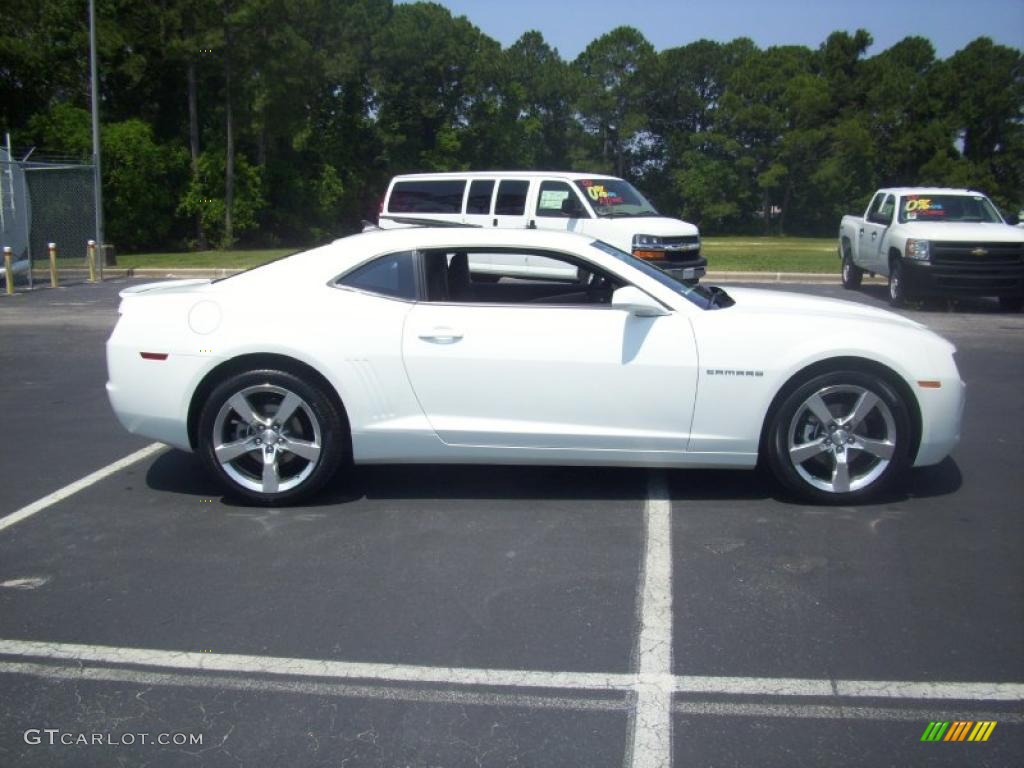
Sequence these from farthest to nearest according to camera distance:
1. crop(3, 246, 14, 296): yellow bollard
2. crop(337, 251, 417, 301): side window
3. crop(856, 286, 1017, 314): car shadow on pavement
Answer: crop(3, 246, 14, 296): yellow bollard < crop(856, 286, 1017, 314): car shadow on pavement < crop(337, 251, 417, 301): side window

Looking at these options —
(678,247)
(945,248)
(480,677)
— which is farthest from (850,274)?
(480,677)

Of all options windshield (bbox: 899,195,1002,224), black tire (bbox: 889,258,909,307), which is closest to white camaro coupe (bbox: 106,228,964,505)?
black tire (bbox: 889,258,909,307)

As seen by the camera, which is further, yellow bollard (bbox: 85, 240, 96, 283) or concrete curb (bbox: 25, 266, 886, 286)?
yellow bollard (bbox: 85, 240, 96, 283)

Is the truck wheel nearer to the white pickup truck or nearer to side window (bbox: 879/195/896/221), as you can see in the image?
the white pickup truck

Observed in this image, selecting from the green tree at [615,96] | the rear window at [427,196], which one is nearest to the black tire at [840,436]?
the rear window at [427,196]

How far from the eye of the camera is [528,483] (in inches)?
237

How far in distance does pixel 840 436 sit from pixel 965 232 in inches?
404

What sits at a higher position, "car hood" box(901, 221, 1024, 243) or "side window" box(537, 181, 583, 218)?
"side window" box(537, 181, 583, 218)

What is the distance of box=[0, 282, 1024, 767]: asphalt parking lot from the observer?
131 inches

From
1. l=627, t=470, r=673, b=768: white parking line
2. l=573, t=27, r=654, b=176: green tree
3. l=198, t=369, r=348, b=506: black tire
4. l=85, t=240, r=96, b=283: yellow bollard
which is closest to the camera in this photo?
l=627, t=470, r=673, b=768: white parking line

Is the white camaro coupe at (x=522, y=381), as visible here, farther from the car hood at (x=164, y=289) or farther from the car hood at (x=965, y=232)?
the car hood at (x=965, y=232)

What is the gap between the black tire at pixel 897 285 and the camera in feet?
47.7

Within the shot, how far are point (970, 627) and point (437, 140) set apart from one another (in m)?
48.7

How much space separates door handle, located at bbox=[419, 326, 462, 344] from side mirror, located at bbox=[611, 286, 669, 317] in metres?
0.84
